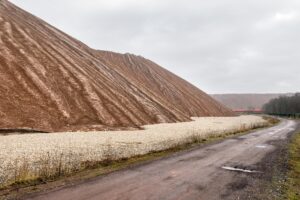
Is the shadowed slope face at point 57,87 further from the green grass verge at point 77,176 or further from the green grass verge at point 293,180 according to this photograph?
the green grass verge at point 293,180

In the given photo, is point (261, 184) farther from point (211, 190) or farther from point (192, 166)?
point (192, 166)

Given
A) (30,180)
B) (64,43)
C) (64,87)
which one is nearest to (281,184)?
(30,180)

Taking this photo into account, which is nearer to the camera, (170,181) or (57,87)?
(170,181)

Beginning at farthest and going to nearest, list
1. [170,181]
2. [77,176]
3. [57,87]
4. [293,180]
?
[57,87]
[293,180]
[77,176]
[170,181]

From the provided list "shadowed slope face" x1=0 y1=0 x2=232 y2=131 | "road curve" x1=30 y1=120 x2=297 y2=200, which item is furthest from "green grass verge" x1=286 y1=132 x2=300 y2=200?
"shadowed slope face" x1=0 y1=0 x2=232 y2=131

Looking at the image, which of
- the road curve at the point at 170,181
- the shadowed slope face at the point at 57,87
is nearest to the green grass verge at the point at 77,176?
the road curve at the point at 170,181

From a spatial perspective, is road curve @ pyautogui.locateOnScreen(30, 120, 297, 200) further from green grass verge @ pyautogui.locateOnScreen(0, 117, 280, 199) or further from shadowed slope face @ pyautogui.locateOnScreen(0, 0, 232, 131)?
shadowed slope face @ pyautogui.locateOnScreen(0, 0, 232, 131)

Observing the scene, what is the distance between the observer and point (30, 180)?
1473cm

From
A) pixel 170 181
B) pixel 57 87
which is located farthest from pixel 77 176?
pixel 57 87

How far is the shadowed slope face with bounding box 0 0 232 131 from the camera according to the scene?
5259cm

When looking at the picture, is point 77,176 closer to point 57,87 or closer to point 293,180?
point 293,180

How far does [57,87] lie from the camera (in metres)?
64.2

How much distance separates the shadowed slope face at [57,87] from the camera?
52594 millimetres

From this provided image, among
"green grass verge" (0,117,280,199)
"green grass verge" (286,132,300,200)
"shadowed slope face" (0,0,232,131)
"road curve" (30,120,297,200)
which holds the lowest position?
"green grass verge" (286,132,300,200)
